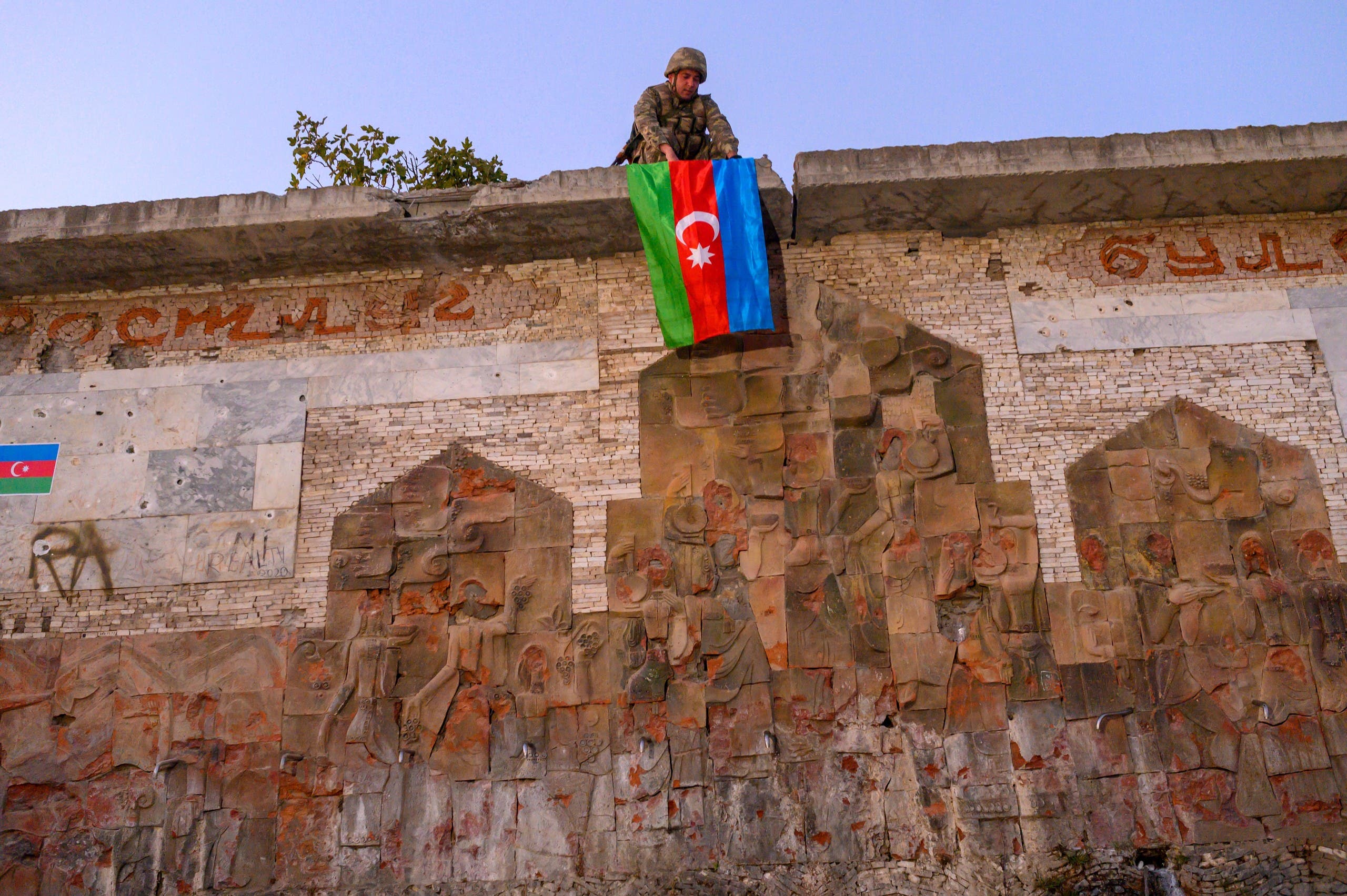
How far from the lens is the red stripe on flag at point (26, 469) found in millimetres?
8570

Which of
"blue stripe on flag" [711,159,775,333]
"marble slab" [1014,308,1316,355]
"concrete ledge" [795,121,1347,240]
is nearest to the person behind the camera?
"blue stripe on flag" [711,159,775,333]

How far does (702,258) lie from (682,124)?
4.23ft

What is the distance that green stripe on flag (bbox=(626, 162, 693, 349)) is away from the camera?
8117 mm

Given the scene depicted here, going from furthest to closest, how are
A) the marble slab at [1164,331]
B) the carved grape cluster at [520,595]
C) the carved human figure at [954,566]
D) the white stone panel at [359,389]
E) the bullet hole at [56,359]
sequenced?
the bullet hole at [56,359]
the white stone panel at [359,389]
the marble slab at [1164,331]
the carved grape cluster at [520,595]
the carved human figure at [954,566]

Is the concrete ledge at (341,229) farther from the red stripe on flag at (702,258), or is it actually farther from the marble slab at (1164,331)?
the marble slab at (1164,331)

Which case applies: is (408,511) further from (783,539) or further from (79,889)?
(79,889)

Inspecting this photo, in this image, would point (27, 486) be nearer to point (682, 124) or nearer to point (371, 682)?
point (371, 682)

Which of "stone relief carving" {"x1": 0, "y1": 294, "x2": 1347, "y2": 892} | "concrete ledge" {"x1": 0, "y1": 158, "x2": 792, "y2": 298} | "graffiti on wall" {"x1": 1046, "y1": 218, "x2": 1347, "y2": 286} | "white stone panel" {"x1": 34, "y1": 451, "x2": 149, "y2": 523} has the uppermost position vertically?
"concrete ledge" {"x1": 0, "y1": 158, "x2": 792, "y2": 298}

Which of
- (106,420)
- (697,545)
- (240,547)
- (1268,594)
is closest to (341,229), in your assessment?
(106,420)

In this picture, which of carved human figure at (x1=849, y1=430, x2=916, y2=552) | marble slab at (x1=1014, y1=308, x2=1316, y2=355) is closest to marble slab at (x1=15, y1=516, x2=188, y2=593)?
carved human figure at (x1=849, y1=430, x2=916, y2=552)

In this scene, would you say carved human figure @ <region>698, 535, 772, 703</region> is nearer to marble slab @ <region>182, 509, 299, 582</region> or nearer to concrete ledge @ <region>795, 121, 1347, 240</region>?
concrete ledge @ <region>795, 121, 1347, 240</region>

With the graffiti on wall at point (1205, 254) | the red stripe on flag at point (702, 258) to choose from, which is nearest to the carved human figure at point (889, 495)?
the red stripe on flag at point (702, 258)

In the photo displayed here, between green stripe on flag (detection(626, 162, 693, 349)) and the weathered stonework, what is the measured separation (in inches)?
11.9

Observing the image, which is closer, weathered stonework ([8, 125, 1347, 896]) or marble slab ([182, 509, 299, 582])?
weathered stonework ([8, 125, 1347, 896])
